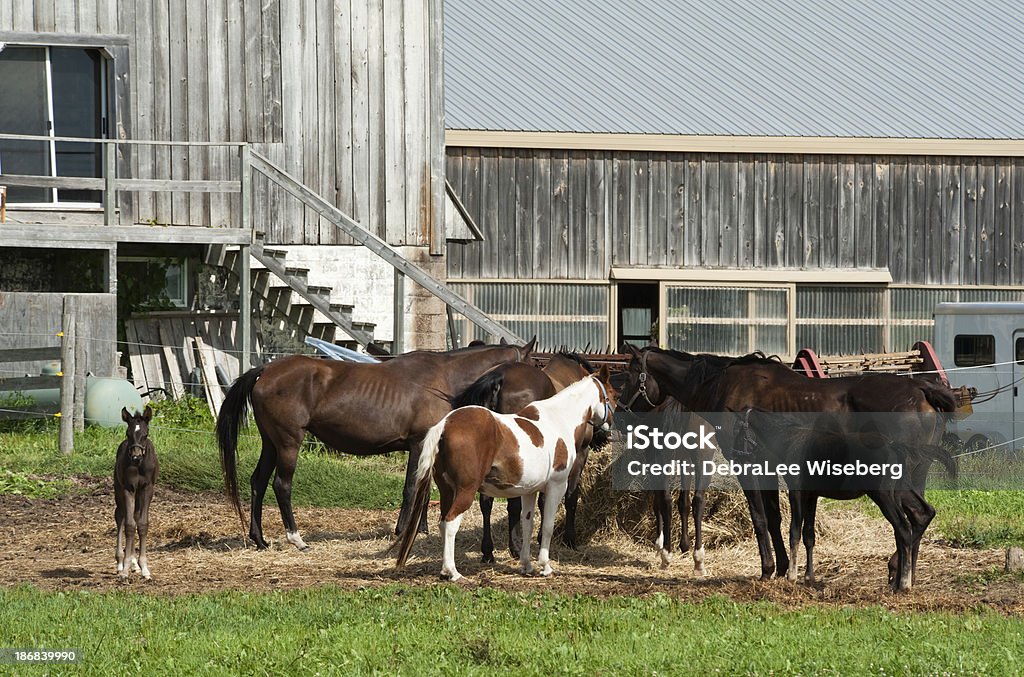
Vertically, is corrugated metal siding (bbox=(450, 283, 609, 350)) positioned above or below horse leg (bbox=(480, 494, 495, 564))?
above

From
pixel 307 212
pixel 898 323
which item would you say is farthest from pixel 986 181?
pixel 307 212

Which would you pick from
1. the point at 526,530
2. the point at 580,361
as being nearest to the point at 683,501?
the point at 526,530

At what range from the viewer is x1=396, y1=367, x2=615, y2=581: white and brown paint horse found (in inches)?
375

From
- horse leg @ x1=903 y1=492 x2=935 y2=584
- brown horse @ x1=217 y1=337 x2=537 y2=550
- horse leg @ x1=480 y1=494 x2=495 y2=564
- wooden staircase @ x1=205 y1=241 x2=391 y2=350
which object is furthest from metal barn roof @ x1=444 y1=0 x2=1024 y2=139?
horse leg @ x1=903 y1=492 x2=935 y2=584

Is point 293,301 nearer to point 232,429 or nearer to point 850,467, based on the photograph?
point 232,429

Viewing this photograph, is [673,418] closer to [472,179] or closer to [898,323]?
[472,179]

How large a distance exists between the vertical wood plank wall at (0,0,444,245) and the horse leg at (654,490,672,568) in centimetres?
984

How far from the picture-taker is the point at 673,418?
11.3 m

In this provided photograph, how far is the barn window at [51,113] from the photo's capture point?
19109mm

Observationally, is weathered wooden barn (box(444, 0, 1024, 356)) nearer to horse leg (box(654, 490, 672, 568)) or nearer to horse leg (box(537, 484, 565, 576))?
horse leg (box(654, 490, 672, 568))

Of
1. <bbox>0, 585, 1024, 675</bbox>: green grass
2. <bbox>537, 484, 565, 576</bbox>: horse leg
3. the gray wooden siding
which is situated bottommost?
<bbox>0, 585, 1024, 675</bbox>: green grass

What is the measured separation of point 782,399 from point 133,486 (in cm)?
486

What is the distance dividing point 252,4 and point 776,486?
12757 mm

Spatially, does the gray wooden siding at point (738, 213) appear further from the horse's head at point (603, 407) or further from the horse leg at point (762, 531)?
the horse leg at point (762, 531)
